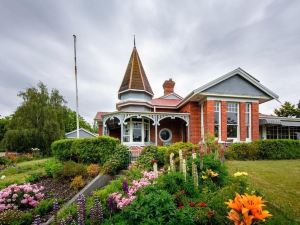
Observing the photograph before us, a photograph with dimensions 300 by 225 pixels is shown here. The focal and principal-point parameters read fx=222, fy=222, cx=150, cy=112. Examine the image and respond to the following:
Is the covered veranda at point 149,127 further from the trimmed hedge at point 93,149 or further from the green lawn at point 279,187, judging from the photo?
the green lawn at point 279,187

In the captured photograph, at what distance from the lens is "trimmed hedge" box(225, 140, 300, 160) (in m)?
13.4

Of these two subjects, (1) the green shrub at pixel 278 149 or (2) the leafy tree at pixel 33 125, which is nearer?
(1) the green shrub at pixel 278 149

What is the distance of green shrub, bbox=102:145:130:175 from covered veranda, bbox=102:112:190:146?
722 centimetres

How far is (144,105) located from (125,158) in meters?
10.6

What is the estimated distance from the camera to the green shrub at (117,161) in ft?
31.1

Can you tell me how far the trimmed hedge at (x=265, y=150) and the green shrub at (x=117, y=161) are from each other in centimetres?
607

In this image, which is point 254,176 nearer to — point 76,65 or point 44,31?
point 44,31

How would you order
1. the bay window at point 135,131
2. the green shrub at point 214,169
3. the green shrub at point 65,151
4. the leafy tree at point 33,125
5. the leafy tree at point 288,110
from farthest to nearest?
the leafy tree at point 288,110
the leafy tree at point 33,125
the bay window at point 135,131
the green shrub at point 65,151
the green shrub at point 214,169

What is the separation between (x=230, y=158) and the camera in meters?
13.1

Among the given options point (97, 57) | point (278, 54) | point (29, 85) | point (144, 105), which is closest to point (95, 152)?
point (97, 57)

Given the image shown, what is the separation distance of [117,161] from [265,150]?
31.9 ft

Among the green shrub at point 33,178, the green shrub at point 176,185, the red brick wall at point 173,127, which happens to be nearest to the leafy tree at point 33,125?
the red brick wall at point 173,127

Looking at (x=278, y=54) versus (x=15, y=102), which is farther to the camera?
(x=15, y=102)

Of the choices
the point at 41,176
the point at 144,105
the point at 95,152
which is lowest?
the point at 41,176
